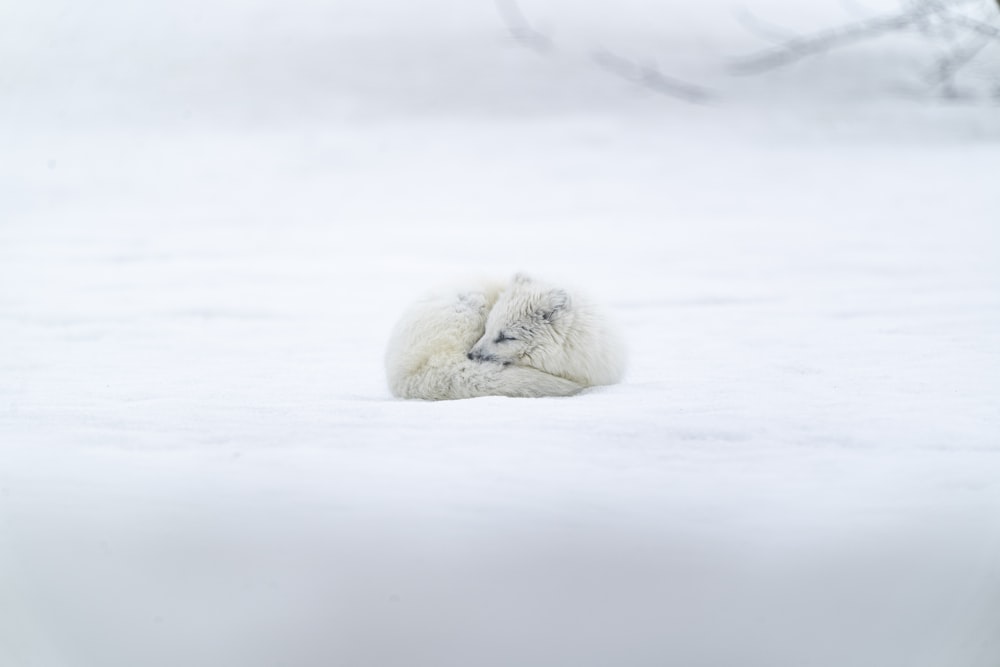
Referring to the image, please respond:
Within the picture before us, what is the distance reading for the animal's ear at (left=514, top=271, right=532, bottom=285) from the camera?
4.85 m

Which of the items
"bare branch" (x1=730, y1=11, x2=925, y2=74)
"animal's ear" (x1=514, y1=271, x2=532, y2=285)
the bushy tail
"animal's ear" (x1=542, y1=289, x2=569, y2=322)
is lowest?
the bushy tail

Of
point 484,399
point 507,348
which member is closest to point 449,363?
point 507,348

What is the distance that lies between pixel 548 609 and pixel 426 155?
11480mm

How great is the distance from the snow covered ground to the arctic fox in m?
0.24

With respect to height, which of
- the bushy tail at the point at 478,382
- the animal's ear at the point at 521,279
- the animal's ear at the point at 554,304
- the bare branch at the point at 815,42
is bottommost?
the bushy tail at the point at 478,382

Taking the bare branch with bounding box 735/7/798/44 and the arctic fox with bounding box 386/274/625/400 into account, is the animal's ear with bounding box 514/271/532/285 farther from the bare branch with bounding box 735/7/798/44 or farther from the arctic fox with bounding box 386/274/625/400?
the bare branch with bounding box 735/7/798/44

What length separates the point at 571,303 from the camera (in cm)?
477

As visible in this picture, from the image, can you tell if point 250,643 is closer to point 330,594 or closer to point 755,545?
point 330,594

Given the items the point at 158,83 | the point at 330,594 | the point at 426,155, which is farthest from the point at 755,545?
the point at 158,83

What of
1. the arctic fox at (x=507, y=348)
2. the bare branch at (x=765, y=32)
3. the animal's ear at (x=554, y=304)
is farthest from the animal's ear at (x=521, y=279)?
the bare branch at (x=765, y=32)

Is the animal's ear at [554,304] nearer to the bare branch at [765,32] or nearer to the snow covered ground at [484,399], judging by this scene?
the snow covered ground at [484,399]

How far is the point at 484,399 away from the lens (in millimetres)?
4234

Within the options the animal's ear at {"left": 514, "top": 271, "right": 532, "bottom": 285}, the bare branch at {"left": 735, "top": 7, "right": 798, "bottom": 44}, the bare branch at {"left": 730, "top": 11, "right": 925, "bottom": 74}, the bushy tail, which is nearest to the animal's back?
the bushy tail

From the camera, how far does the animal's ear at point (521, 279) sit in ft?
15.9
